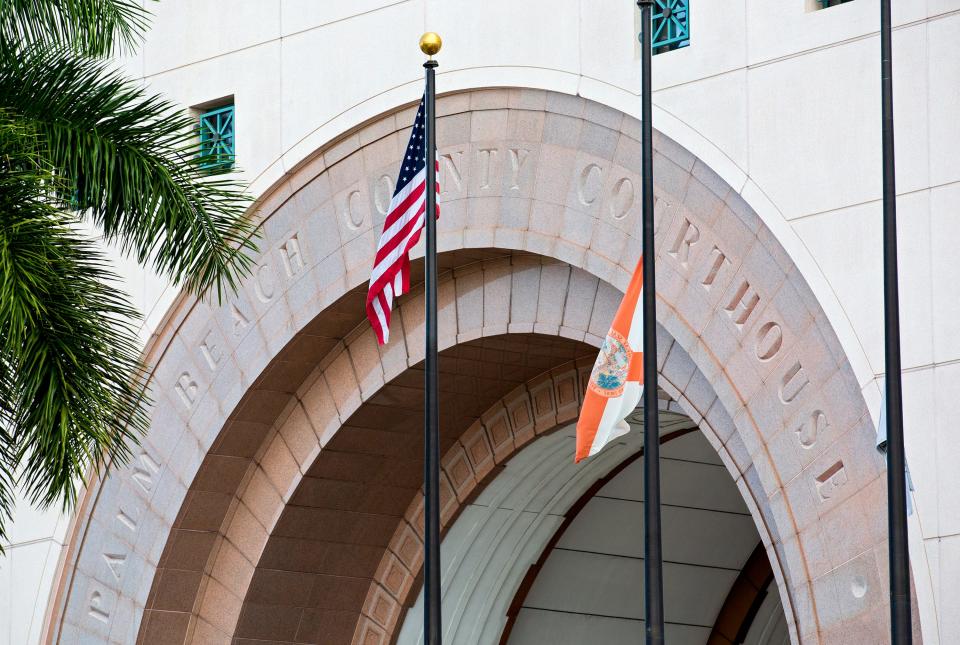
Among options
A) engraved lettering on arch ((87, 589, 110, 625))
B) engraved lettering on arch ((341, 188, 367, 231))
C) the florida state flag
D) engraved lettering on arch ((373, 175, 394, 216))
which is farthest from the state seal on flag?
engraved lettering on arch ((87, 589, 110, 625))

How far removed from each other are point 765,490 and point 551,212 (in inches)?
147

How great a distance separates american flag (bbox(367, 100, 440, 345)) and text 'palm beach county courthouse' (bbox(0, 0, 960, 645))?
6.50 feet

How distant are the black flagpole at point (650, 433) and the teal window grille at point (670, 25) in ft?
10.5

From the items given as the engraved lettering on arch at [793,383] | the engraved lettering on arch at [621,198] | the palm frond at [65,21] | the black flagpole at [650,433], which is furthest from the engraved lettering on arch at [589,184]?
the palm frond at [65,21]

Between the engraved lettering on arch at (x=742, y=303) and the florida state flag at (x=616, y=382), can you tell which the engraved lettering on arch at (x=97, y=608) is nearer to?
the florida state flag at (x=616, y=382)

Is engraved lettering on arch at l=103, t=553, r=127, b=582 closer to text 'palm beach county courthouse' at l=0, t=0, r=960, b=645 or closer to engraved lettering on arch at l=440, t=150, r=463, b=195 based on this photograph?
text 'palm beach county courthouse' at l=0, t=0, r=960, b=645

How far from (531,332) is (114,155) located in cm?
578

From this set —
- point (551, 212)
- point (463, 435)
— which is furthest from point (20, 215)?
point (463, 435)

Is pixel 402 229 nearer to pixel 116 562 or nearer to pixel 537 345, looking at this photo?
pixel 537 345

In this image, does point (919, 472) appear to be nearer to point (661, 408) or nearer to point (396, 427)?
point (661, 408)

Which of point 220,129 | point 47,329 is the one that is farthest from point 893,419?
point 220,129

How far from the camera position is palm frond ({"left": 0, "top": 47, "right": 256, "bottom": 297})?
46.0 feet

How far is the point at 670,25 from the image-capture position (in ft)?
55.4

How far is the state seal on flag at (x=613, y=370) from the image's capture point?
14391 millimetres
